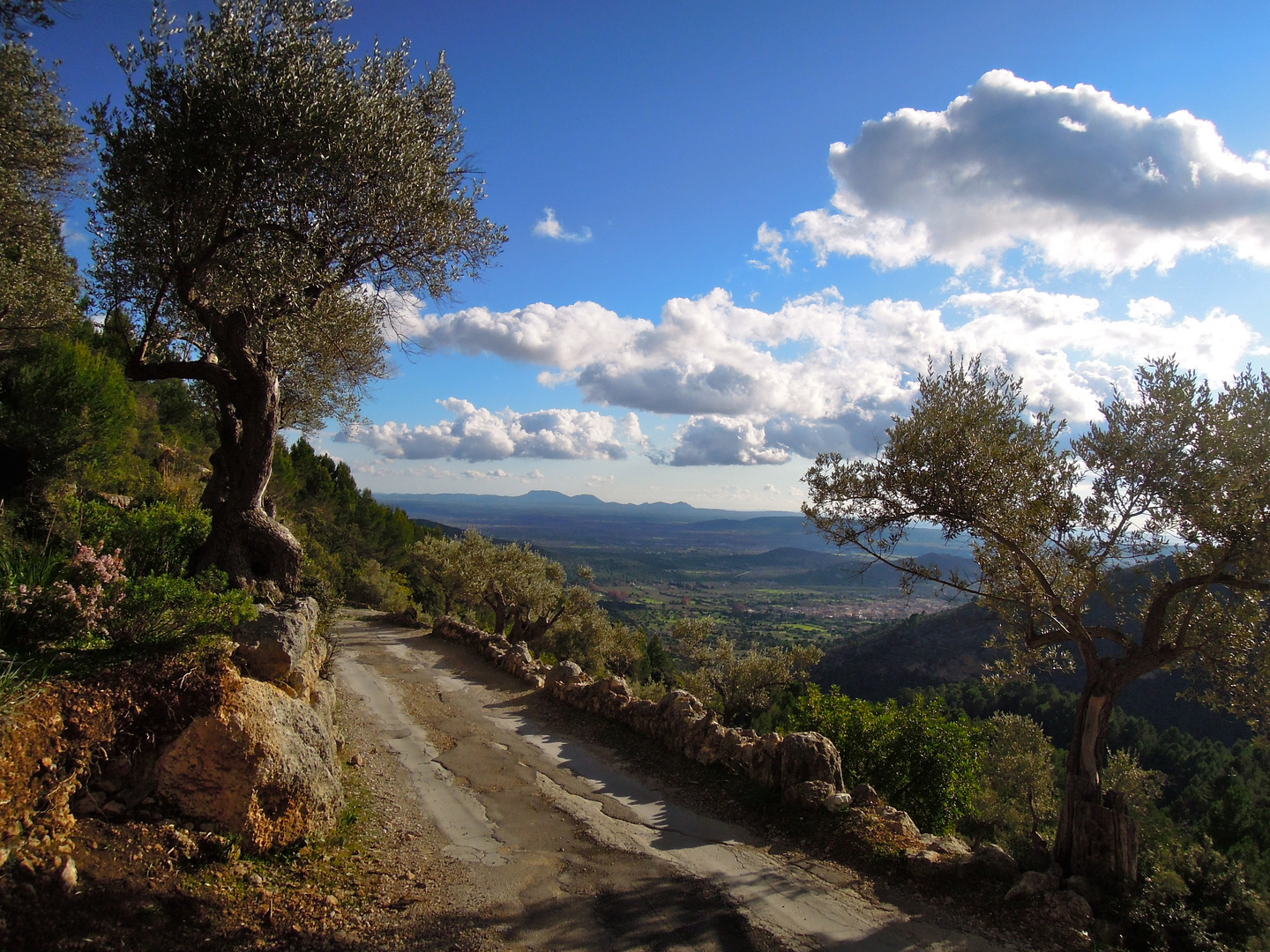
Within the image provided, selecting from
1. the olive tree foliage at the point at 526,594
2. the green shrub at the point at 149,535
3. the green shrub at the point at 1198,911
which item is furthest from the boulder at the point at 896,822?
the olive tree foliage at the point at 526,594

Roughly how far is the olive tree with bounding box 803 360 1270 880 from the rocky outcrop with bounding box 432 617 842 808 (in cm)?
287

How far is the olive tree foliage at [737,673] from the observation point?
27.2m

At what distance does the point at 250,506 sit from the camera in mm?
8898

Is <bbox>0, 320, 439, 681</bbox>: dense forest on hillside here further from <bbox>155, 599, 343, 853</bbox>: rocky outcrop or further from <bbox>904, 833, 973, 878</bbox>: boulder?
<bbox>904, 833, 973, 878</bbox>: boulder

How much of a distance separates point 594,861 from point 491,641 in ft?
42.9

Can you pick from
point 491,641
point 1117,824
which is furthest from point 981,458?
point 491,641

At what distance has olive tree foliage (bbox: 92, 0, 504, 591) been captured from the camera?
25.7 feet

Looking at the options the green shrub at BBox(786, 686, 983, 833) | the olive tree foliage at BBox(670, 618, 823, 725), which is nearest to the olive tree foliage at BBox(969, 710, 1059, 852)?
the olive tree foliage at BBox(670, 618, 823, 725)

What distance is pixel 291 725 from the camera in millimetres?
6172

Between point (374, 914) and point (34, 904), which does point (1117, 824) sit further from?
point (34, 904)

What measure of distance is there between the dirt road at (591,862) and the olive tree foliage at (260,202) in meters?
4.06

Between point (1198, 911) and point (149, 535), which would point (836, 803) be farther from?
point (149, 535)

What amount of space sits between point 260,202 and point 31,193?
7.06m

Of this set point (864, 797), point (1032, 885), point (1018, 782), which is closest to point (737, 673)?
point (1018, 782)
